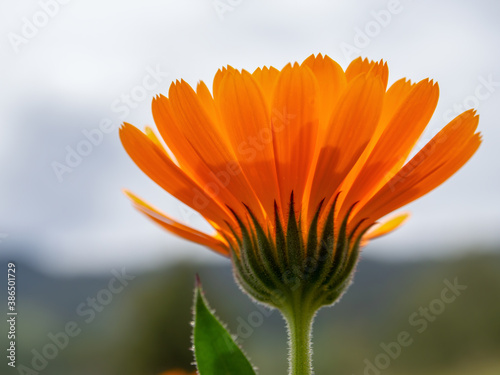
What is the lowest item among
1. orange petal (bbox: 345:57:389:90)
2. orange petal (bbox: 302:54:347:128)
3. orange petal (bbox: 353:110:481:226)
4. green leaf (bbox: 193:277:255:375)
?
green leaf (bbox: 193:277:255:375)

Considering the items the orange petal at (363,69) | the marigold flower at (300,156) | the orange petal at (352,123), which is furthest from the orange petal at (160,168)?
the orange petal at (363,69)

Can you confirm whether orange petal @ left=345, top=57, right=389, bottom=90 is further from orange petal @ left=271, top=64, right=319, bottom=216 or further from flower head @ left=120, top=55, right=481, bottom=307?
orange petal @ left=271, top=64, right=319, bottom=216

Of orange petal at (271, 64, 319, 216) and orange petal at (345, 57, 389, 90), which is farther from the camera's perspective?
orange petal at (345, 57, 389, 90)

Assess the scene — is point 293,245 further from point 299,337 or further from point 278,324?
point 278,324

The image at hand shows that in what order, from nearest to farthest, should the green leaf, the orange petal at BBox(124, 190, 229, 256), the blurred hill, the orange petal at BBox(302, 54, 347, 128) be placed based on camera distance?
the green leaf
the orange petal at BBox(302, 54, 347, 128)
the orange petal at BBox(124, 190, 229, 256)
the blurred hill

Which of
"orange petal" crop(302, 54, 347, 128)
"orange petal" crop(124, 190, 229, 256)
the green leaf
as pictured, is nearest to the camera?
the green leaf

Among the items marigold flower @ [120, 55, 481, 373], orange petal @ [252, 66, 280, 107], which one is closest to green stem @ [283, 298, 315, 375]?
marigold flower @ [120, 55, 481, 373]

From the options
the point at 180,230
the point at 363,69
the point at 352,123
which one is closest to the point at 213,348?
the point at 180,230

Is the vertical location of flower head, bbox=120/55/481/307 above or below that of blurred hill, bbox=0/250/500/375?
below
